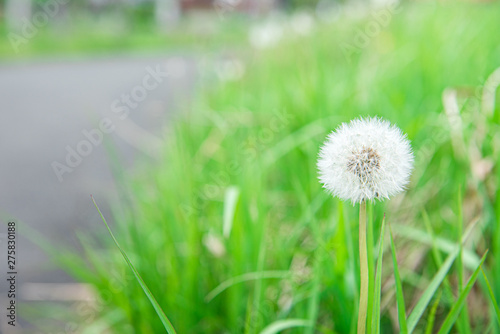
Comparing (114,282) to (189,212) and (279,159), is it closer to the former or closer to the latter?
(189,212)

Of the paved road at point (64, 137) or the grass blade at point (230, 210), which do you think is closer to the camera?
the grass blade at point (230, 210)

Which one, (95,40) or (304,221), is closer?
(304,221)

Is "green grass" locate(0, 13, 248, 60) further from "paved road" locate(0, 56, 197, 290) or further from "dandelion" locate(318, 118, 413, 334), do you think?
"dandelion" locate(318, 118, 413, 334)

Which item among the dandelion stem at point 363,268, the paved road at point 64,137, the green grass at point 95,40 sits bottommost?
the dandelion stem at point 363,268

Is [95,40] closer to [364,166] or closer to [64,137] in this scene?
[64,137]

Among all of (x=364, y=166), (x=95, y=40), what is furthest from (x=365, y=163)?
(x=95, y=40)

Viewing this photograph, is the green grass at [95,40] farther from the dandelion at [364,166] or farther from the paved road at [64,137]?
the dandelion at [364,166]

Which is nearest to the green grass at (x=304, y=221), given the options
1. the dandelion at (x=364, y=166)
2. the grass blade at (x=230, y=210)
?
the grass blade at (x=230, y=210)
